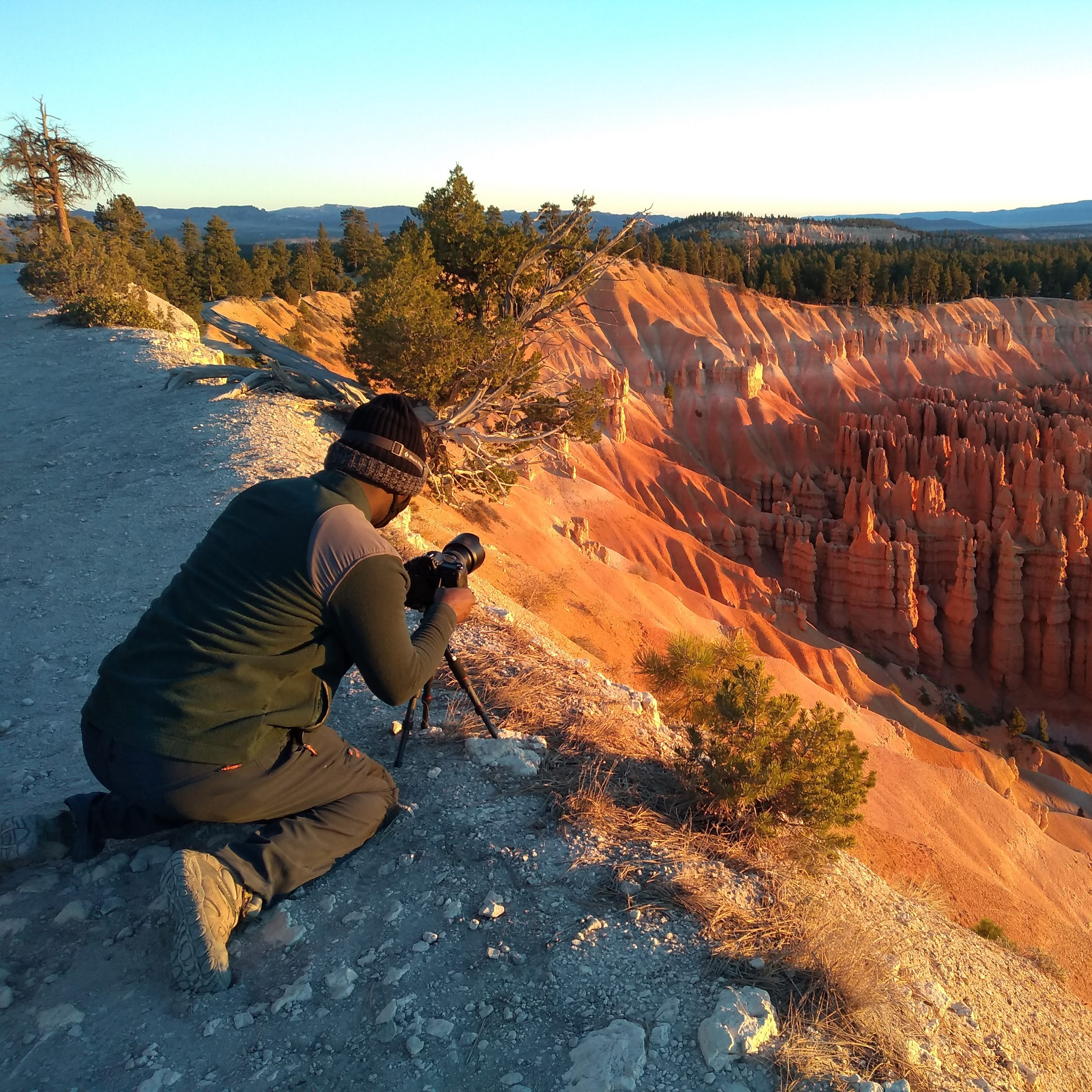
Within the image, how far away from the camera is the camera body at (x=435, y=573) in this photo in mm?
3311

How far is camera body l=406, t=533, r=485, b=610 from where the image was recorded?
331 cm

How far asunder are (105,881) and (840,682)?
2102 centimetres

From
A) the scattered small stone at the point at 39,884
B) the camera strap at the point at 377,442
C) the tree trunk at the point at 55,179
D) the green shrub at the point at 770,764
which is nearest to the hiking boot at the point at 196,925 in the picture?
the scattered small stone at the point at 39,884

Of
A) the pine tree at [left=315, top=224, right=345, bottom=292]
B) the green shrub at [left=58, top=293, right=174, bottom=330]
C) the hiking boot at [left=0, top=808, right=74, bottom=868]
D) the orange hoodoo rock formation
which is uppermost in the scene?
the pine tree at [left=315, top=224, right=345, bottom=292]

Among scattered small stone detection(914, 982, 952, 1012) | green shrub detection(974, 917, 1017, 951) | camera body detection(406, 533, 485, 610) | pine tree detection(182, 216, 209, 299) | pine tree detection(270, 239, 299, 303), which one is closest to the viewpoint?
scattered small stone detection(914, 982, 952, 1012)

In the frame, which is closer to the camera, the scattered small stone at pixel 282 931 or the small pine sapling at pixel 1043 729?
the scattered small stone at pixel 282 931

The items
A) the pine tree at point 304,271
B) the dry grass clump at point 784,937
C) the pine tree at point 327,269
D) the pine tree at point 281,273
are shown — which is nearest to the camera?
the dry grass clump at point 784,937

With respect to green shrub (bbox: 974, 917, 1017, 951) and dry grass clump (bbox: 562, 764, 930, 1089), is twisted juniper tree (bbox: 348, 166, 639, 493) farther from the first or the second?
green shrub (bbox: 974, 917, 1017, 951)

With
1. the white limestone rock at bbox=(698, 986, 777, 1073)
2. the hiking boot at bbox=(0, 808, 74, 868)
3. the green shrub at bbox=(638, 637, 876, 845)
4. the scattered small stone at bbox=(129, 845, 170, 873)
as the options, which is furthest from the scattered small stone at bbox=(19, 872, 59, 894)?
the green shrub at bbox=(638, 637, 876, 845)

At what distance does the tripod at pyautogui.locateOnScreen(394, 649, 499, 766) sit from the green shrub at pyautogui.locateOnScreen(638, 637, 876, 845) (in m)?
1.07

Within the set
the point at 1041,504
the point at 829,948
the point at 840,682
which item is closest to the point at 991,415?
the point at 1041,504

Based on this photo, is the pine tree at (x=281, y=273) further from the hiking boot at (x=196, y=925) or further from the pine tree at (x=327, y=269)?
the hiking boot at (x=196, y=925)

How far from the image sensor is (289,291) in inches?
1539

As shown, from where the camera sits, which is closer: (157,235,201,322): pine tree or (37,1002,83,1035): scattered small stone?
(37,1002,83,1035): scattered small stone
